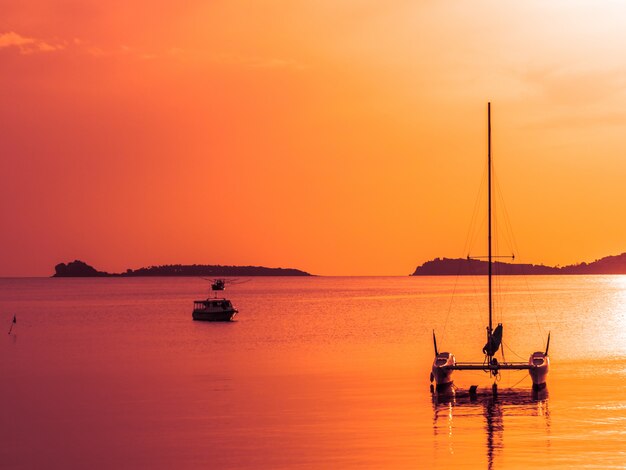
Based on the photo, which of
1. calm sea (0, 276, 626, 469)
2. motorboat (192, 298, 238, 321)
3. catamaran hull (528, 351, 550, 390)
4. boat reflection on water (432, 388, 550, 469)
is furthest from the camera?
motorboat (192, 298, 238, 321)

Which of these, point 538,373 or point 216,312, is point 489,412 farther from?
point 216,312

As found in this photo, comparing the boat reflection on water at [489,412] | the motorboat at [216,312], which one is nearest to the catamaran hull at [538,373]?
the boat reflection on water at [489,412]

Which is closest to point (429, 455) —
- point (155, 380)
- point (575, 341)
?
point (155, 380)

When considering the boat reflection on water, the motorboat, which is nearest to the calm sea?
the boat reflection on water

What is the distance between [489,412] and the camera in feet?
162

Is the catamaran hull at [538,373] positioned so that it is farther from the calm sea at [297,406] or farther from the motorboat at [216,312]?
the motorboat at [216,312]

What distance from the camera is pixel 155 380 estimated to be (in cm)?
6538

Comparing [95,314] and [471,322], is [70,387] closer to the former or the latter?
[471,322]

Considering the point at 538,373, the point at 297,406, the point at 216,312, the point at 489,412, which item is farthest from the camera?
the point at 216,312

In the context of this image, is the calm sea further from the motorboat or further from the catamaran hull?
the motorboat

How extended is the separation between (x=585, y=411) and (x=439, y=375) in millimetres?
9130

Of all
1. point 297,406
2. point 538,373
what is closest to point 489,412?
point 538,373

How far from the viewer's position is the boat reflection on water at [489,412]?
139 ft

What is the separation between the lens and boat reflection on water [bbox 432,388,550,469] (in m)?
42.3
